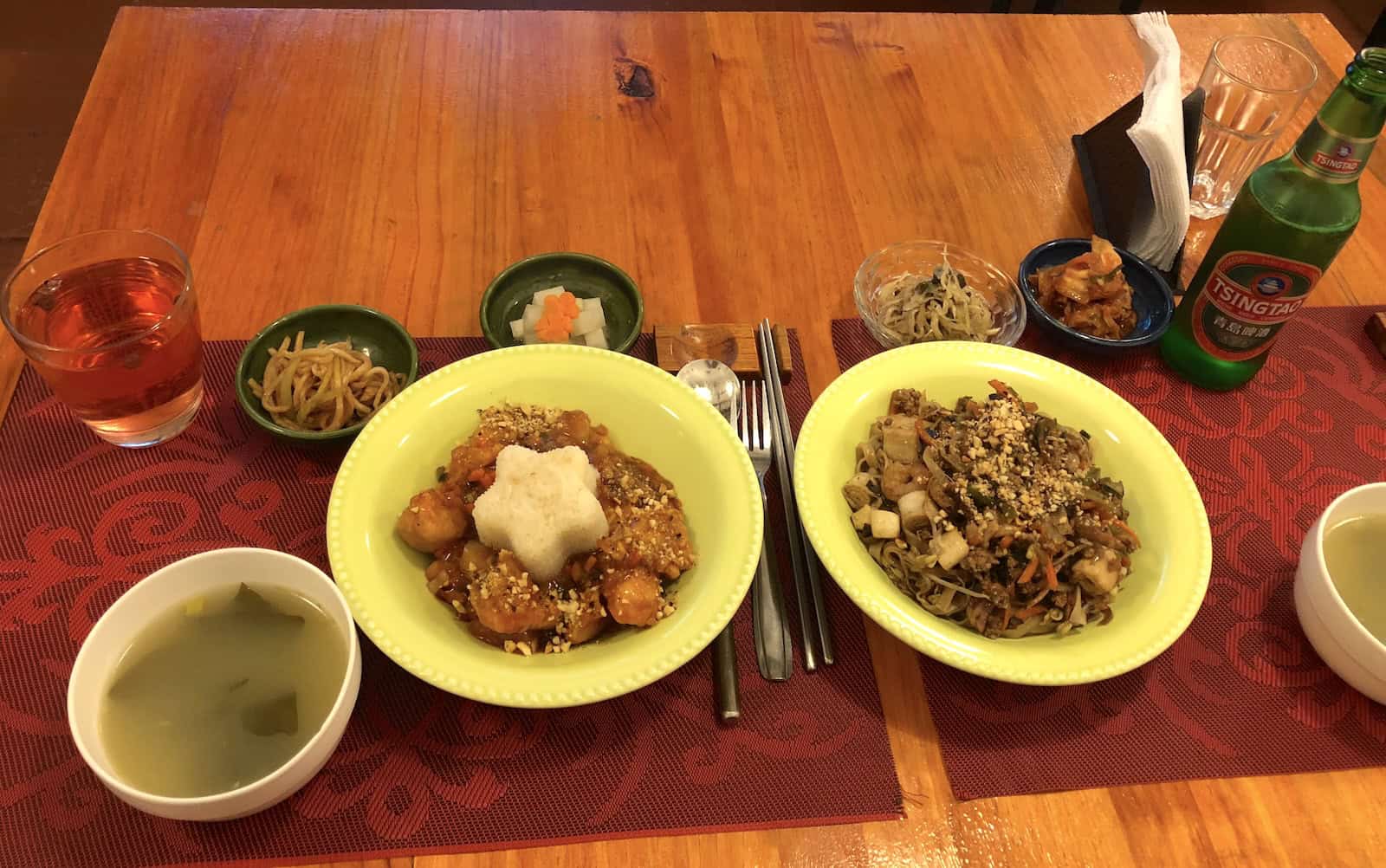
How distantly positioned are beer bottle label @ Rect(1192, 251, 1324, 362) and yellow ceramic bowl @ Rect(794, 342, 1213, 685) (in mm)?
355

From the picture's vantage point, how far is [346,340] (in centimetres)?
192

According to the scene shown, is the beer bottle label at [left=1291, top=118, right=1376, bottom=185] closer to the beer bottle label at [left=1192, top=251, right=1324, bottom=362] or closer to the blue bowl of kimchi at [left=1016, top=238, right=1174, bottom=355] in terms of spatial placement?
the beer bottle label at [left=1192, top=251, right=1324, bottom=362]

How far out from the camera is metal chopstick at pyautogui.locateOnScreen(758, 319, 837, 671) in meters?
1.57

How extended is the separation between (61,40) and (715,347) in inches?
182

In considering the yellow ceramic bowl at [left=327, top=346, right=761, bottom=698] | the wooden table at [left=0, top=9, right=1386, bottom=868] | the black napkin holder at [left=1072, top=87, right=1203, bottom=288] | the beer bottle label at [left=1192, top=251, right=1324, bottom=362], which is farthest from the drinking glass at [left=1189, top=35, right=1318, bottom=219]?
the yellow ceramic bowl at [left=327, top=346, right=761, bottom=698]

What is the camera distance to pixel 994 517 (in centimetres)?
157

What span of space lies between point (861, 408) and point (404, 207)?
133cm

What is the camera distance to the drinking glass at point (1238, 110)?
95.3 inches

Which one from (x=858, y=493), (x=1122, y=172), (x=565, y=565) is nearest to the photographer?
(x=565, y=565)

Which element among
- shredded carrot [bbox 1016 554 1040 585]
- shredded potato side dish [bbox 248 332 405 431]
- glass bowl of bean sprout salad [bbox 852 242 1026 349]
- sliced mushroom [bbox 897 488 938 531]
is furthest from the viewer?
glass bowl of bean sprout salad [bbox 852 242 1026 349]

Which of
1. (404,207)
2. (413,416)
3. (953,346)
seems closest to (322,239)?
(404,207)

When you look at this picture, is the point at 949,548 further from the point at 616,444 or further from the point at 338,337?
the point at 338,337

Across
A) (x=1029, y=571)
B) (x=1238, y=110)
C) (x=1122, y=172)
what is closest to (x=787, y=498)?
(x=1029, y=571)

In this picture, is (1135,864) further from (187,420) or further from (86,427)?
(86,427)
